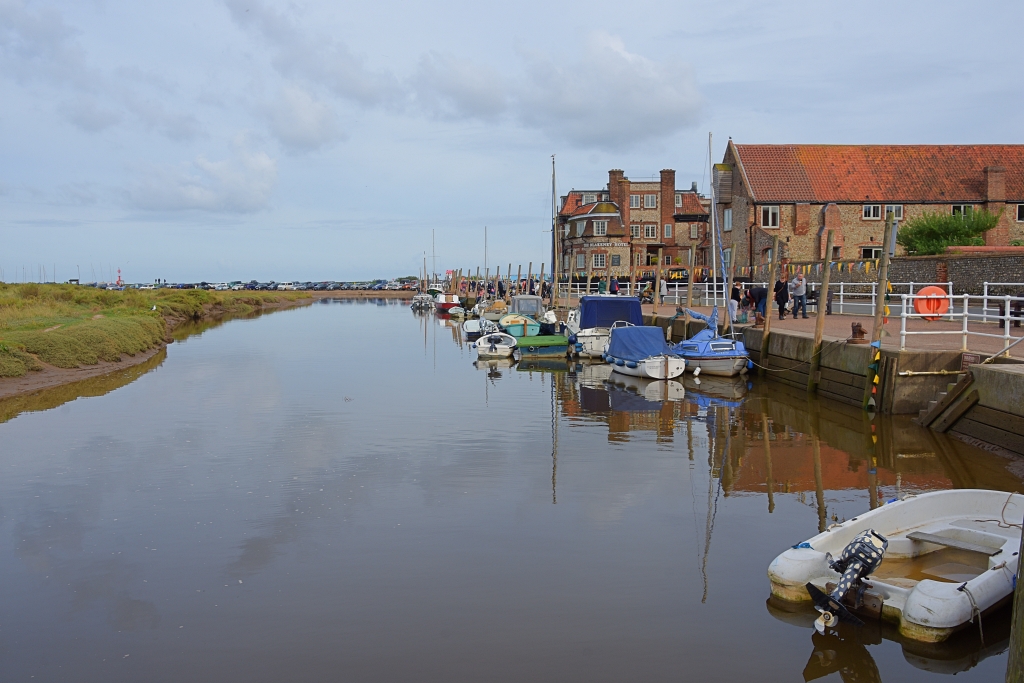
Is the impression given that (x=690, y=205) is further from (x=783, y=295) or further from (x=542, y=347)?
(x=542, y=347)

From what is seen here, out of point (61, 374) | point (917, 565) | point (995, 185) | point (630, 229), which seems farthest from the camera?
point (630, 229)

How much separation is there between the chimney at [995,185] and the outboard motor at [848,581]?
48.0 meters

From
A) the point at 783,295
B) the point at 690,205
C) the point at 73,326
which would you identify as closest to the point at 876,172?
the point at 783,295

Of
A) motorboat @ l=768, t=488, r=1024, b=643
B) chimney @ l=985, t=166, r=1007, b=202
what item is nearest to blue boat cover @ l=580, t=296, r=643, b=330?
motorboat @ l=768, t=488, r=1024, b=643

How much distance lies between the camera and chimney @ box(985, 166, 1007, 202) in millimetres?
49688

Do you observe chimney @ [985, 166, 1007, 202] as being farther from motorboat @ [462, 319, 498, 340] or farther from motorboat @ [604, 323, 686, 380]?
motorboat @ [604, 323, 686, 380]

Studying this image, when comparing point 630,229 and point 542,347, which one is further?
point 630,229

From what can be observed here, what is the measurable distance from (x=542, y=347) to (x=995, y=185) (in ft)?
98.6

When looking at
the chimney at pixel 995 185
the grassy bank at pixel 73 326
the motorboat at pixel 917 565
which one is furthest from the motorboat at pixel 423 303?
the motorboat at pixel 917 565

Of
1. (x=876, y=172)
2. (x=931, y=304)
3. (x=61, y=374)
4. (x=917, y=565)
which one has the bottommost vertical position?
(x=917, y=565)

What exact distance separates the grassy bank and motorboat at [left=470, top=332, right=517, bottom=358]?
13.7 meters

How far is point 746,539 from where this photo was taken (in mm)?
11570

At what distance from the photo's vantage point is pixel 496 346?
36.0 m

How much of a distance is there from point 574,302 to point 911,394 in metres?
40.7
